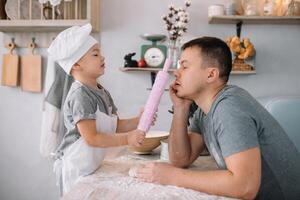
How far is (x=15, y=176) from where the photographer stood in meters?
2.75

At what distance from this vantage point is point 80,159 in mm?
1180

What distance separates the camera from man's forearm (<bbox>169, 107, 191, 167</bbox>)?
1.28 meters

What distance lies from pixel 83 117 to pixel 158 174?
0.33 meters

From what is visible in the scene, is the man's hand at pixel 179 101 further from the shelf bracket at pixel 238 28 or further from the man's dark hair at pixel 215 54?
the shelf bracket at pixel 238 28

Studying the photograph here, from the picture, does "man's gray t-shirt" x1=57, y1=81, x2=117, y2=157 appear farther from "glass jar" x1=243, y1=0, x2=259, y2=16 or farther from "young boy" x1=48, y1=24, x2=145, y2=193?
"glass jar" x1=243, y1=0, x2=259, y2=16

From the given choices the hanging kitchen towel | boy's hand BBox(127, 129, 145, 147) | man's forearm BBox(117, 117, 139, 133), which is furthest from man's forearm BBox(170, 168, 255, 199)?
the hanging kitchen towel

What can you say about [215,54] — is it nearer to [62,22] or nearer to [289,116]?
[289,116]

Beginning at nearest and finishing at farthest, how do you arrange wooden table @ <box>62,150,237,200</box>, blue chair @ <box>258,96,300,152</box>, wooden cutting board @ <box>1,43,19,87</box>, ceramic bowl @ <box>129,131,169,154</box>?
wooden table @ <box>62,150,237,200</box> < ceramic bowl @ <box>129,131,169,154</box> < blue chair @ <box>258,96,300,152</box> < wooden cutting board @ <box>1,43,19,87</box>

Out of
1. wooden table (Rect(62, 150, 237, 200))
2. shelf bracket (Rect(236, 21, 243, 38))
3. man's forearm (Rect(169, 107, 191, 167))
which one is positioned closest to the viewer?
wooden table (Rect(62, 150, 237, 200))

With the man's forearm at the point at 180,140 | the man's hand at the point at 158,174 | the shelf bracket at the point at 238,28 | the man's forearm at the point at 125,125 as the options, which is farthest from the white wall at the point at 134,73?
the man's hand at the point at 158,174

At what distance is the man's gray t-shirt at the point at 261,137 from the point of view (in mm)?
1017

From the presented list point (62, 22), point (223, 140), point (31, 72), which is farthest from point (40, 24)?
point (223, 140)

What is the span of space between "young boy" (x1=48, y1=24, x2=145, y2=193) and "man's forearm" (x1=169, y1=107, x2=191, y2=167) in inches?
6.1

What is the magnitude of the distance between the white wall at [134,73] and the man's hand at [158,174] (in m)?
1.48
